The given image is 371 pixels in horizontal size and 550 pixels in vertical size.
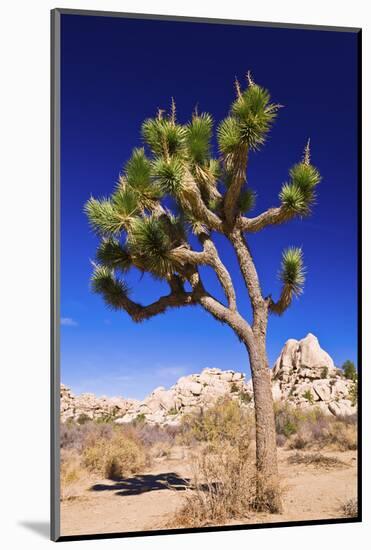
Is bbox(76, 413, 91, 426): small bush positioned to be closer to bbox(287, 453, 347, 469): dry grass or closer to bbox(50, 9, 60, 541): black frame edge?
bbox(287, 453, 347, 469): dry grass

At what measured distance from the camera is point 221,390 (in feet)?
45.6

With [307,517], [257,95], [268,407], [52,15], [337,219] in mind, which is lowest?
[307,517]

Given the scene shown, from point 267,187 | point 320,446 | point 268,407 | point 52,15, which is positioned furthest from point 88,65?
point 320,446

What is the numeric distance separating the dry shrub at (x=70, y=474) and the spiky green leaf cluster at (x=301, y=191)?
3.71m

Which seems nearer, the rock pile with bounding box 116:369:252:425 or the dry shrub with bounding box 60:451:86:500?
the dry shrub with bounding box 60:451:86:500

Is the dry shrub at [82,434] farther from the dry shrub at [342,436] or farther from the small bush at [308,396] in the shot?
the small bush at [308,396]

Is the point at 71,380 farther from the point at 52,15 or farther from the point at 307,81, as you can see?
the point at 307,81

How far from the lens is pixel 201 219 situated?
8594 millimetres

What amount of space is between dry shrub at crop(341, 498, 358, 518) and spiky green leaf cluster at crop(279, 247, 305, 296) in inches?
84.4

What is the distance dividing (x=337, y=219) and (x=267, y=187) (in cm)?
93

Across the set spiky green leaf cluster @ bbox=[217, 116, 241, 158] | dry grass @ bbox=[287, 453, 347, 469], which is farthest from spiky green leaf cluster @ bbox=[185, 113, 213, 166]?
dry grass @ bbox=[287, 453, 347, 469]

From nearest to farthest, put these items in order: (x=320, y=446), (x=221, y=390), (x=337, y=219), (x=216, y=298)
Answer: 1. (x=216, y=298)
2. (x=337, y=219)
3. (x=320, y=446)
4. (x=221, y=390)

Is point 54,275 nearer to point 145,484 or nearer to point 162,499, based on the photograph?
point 162,499

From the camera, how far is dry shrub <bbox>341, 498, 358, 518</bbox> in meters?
8.08
